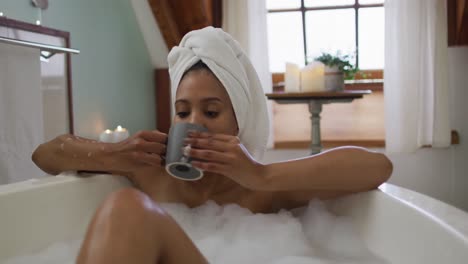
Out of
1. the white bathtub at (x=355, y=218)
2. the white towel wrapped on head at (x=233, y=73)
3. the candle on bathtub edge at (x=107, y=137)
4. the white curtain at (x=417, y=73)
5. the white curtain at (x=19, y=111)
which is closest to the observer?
the white bathtub at (x=355, y=218)

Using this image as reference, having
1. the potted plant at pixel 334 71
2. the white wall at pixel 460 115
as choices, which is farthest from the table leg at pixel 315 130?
the white wall at pixel 460 115

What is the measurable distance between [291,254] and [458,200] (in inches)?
92.9

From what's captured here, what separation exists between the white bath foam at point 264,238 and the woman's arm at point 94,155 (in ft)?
0.58

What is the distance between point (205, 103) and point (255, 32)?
6.63ft

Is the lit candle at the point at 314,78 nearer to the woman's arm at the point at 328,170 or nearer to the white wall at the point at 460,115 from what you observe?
the white wall at the point at 460,115

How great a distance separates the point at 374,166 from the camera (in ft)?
3.43

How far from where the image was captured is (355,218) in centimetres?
114

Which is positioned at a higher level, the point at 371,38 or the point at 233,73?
the point at 371,38


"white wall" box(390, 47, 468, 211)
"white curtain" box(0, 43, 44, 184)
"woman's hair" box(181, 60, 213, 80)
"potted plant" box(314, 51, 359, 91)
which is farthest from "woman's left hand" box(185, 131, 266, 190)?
"white wall" box(390, 47, 468, 211)

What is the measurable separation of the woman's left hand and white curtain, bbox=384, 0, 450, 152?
86.5 inches

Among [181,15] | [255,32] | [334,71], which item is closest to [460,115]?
[334,71]

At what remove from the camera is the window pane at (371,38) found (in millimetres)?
3318

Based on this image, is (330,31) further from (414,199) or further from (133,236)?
(133,236)

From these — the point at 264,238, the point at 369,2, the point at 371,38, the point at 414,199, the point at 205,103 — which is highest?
the point at 369,2
